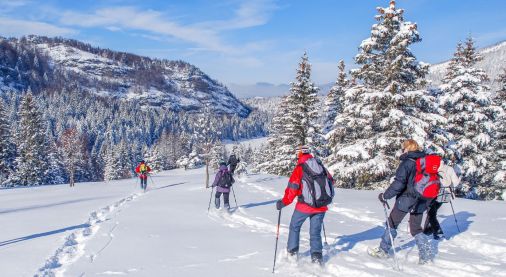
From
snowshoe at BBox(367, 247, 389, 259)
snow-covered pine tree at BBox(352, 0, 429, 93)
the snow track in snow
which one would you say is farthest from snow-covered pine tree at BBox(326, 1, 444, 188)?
the snow track in snow

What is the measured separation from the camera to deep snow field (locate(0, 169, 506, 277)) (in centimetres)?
627

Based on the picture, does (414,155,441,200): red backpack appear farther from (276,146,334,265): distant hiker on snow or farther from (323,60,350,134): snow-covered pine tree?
(323,60,350,134): snow-covered pine tree

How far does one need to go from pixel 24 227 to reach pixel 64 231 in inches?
67.1

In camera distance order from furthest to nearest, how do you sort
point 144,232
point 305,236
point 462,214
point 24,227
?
point 462,214
point 24,227
point 144,232
point 305,236

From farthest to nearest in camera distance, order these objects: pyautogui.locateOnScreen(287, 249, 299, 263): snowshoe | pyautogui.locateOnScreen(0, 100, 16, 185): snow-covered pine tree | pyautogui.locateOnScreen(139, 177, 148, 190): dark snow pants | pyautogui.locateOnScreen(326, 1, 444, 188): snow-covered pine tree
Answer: pyautogui.locateOnScreen(0, 100, 16, 185): snow-covered pine tree → pyautogui.locateOnScreen(139, 177, 148, 190): dark snow pants → pyautogui.locateOnScreen(326, 1, 444, 188): snow-covered pine tree → pyautogui.locateOnScreen(287, 249, 299, 263): snowshoe

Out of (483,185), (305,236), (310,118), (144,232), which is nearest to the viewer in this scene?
(305,236)

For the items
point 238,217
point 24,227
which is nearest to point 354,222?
point 238,217

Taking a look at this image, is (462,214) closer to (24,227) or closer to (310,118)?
(24,227)

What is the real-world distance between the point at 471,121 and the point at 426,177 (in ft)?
59.4

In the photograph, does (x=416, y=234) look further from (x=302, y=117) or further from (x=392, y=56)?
(x=302, y=117)

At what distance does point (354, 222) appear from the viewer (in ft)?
36.3

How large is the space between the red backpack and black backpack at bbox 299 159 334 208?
1.49 m

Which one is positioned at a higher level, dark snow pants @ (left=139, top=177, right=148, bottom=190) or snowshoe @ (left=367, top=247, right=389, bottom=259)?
snowshoe @ (left=367, top=247, right=389, bottom=259)

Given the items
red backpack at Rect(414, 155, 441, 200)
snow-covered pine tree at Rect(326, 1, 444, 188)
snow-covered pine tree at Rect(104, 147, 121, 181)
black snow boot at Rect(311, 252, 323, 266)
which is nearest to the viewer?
red backpack at Rect(414, 155, 441, 200)
